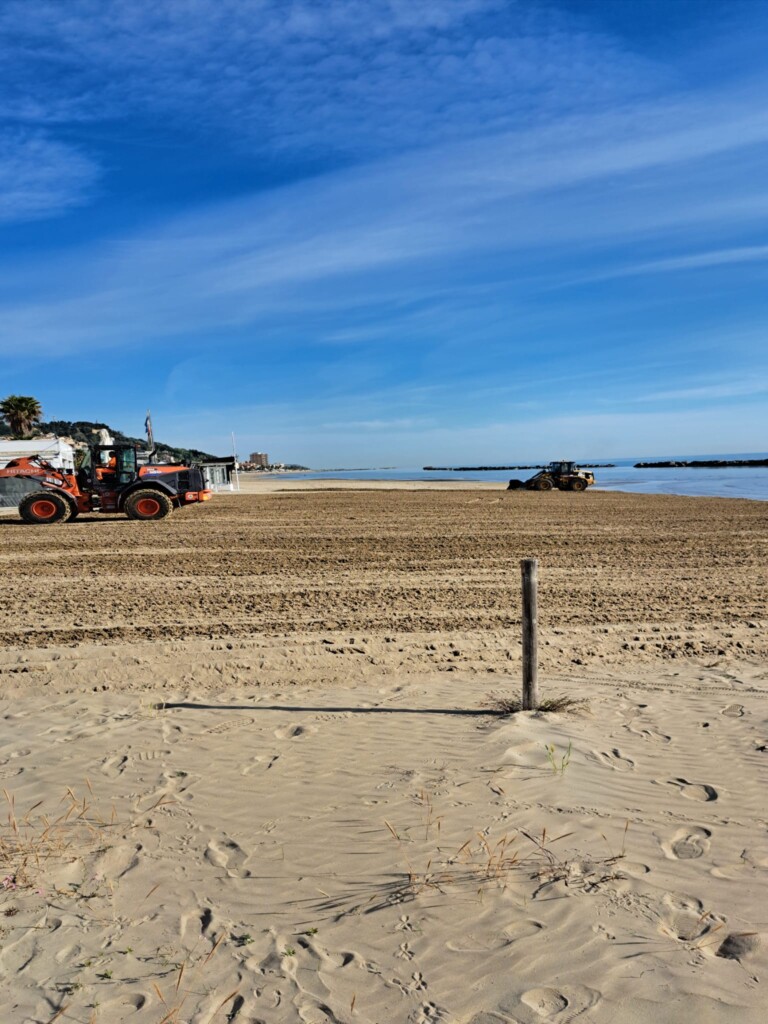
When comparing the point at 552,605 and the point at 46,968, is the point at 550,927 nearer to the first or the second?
the point at 46,968

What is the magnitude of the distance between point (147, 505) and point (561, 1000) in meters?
18.7

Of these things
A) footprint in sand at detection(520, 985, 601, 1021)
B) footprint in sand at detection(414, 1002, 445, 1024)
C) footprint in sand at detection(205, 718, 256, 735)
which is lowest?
footprint in sand at detection(414, 1002, 445, 1024)

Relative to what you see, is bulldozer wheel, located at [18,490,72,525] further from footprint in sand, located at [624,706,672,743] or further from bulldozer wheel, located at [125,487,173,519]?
footprint in sand, located at [624,706,672,743]

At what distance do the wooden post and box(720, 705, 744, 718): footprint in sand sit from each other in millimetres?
1470

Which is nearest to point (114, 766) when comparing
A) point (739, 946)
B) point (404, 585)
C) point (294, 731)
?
point (294, 731)

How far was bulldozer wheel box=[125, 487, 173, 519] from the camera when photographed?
19.6 m

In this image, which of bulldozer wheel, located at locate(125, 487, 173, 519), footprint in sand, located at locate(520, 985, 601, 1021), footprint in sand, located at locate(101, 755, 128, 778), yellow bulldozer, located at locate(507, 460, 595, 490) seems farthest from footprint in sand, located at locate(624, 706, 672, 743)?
yellow bulldozer, located at locate(507, 460, 595, 490)

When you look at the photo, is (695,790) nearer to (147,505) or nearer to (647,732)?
(647,732)

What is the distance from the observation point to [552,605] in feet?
29.8

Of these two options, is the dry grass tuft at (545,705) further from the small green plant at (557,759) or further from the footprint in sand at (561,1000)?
the footprint in sand at (561,1000)

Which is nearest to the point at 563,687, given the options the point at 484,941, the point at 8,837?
the point at 484,941

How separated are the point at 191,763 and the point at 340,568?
7199 mm

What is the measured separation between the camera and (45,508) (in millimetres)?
19422

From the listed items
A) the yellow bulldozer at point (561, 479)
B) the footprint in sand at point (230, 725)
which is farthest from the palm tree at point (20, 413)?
the footprint in sand at point (230, 725)
